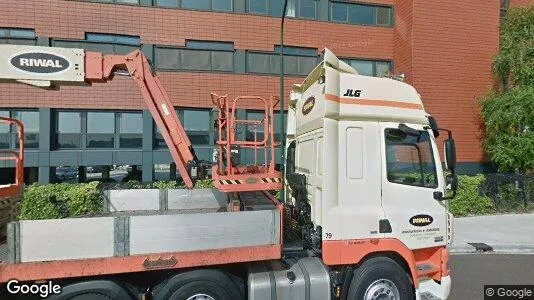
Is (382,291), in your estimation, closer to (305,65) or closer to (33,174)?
(305,65)

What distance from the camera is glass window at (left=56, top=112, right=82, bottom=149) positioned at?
15180 millimetres

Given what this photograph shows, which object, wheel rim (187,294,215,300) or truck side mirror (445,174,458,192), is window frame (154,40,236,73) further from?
wheel rim (187,294,215,300)

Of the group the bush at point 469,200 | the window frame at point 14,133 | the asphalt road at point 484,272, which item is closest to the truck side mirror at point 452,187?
the asphalt road at point 484,272

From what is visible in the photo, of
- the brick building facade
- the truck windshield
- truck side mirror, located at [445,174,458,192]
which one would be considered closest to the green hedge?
the truck windshield

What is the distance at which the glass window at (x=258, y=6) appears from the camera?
55.3 feet

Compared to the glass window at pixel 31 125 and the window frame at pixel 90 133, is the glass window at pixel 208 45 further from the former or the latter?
the glass window at pixel 31 125

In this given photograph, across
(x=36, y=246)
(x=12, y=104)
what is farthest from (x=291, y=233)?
(x=12, y=104)

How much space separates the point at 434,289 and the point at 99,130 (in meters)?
15.1

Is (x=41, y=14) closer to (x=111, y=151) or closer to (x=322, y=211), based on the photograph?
(x=111, y=151)

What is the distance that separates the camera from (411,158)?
424cm

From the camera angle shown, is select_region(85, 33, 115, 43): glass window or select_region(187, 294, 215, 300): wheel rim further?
select_region(85, 33, 115, 43): glass window

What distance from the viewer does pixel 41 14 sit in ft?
47.8

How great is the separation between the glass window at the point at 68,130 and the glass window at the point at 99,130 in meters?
0.42

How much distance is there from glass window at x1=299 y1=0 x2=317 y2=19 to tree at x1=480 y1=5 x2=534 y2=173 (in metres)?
8.94
